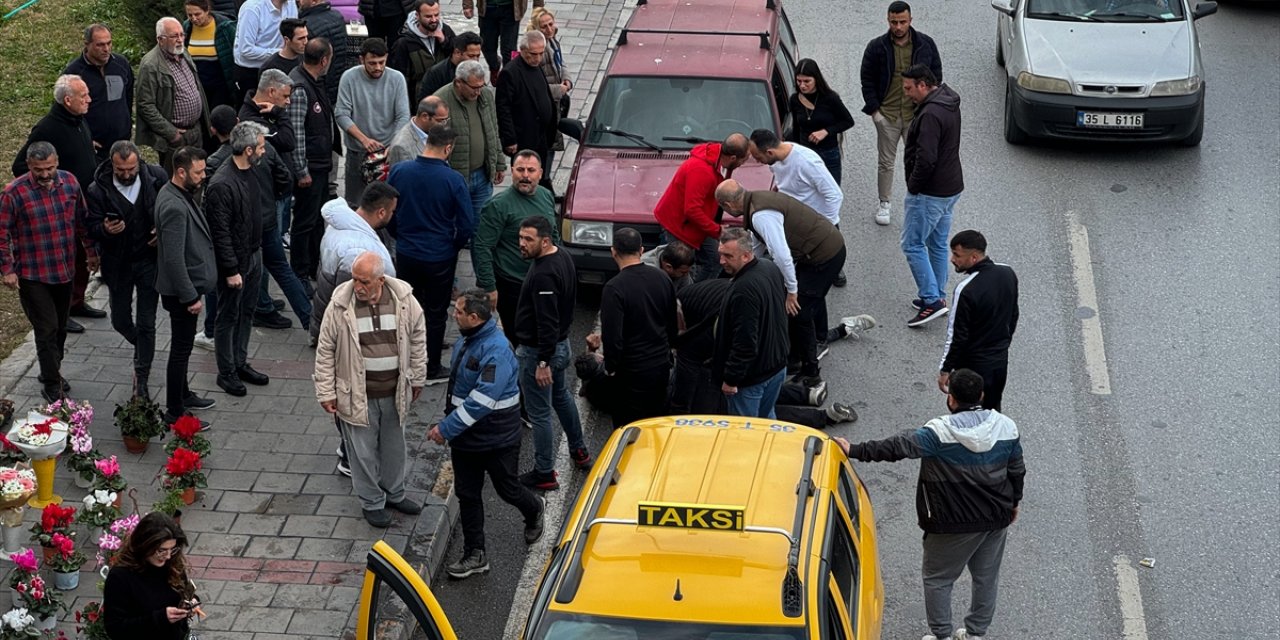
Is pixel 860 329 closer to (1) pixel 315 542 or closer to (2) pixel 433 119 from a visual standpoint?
(2) pixel 433 119

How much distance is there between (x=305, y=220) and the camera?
38.2 feet

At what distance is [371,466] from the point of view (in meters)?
8.98

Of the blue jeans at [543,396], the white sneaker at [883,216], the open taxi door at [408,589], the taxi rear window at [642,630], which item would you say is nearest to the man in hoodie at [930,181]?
the white sneaker at [883,216]

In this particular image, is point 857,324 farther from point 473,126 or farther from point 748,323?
Answer: point 473,126

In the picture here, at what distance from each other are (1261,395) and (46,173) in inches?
328

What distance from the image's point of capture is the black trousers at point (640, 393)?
9469 millimetres

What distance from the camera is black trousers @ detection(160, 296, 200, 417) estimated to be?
9.70 m

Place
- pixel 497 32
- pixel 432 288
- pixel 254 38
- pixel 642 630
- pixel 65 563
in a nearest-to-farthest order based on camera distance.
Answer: pixel 642 630, pixel 65 563, pixel 432 288, pixel 254 38, pixel 497 32

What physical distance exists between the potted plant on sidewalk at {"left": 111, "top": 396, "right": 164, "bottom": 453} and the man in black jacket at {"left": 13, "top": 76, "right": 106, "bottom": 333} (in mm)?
1408

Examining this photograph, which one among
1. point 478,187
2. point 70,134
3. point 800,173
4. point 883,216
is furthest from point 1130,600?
point 70,134

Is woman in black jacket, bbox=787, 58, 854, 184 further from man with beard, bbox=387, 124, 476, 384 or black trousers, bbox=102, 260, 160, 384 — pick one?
black trousers, bbox=102, 260, 160, 384

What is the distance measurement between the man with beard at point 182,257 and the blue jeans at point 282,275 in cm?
91

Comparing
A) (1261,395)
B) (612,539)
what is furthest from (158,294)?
(1261,395)

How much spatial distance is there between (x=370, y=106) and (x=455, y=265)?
2.00 meters
